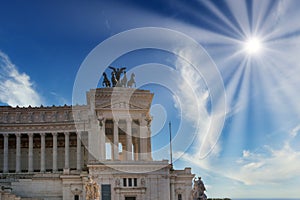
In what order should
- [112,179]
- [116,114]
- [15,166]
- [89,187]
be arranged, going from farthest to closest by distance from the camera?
[15,166]
[116,114]
[112,179]
[89,187]

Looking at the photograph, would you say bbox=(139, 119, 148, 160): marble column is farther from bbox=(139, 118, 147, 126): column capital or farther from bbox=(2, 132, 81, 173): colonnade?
bbox=(2, 132, 81, 173): colonnade

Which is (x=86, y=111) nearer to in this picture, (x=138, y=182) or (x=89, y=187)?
(x=138, y=182)

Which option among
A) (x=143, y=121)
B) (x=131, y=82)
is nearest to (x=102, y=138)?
(x=143, y=121)

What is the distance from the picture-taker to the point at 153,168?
2559 inches

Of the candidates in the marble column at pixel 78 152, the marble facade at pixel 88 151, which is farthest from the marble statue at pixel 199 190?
the marble column at pixel 78 152

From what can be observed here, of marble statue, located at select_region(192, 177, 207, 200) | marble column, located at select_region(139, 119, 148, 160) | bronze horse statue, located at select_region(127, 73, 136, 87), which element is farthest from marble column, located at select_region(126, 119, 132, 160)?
marble statue, located at select_region(192, 177, 207, 200)

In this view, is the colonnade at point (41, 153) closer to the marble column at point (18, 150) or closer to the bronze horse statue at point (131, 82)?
→ the marble column at point (18, 150)

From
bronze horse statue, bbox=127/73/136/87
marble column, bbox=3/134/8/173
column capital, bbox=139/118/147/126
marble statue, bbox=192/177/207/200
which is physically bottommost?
marble statue, bbox=192/177/207/200

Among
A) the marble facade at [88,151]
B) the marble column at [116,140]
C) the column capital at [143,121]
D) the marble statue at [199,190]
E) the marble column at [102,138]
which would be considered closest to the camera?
the marble statue at [199,190]

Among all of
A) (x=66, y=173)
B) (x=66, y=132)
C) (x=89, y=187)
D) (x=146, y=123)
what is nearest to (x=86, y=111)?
(x=66, y=132)

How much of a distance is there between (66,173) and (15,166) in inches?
814

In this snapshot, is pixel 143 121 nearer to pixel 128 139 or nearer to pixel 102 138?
pixel 128 139

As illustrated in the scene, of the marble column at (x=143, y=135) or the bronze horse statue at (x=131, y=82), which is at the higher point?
the bronze horse statue at (x=131, y=82)

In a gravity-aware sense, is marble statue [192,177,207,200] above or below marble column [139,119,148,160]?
below
